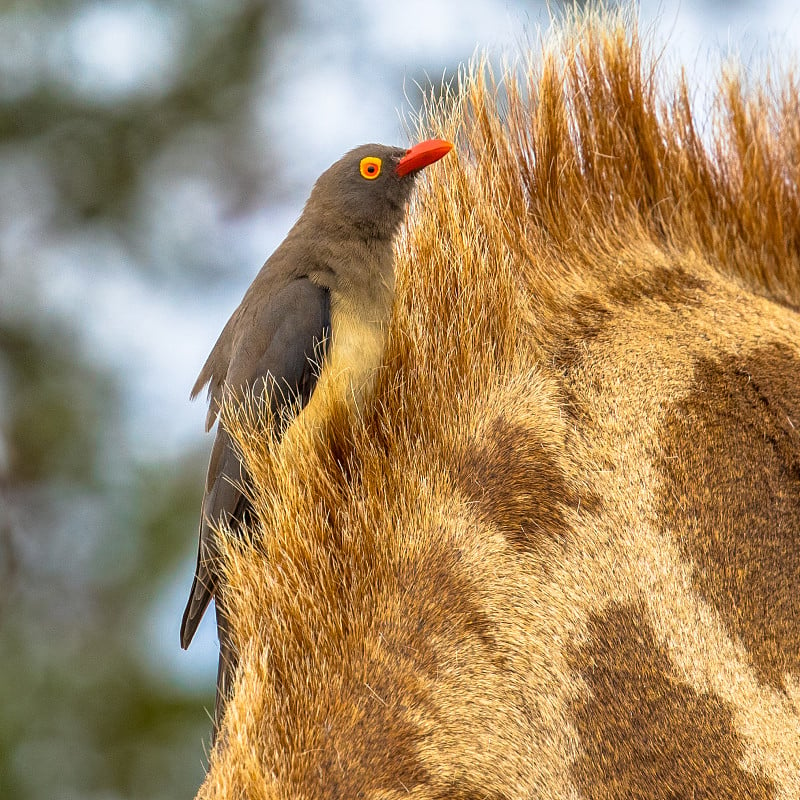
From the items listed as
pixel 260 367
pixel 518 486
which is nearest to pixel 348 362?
pixel 260 367

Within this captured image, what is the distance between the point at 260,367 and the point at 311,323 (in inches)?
3.6

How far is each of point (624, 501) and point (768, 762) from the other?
23 cm

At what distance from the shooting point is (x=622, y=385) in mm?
856

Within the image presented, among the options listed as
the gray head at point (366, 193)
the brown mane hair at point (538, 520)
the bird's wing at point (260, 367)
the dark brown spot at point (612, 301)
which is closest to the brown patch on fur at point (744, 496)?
the brown mane hair at point (538, 520)

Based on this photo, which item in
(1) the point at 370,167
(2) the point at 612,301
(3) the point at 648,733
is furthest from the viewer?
(1) the point at 370,167

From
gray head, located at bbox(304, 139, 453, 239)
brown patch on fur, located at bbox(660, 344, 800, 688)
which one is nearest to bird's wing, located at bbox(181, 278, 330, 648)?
gray head, located at bbox(304, 139, 453, 239)

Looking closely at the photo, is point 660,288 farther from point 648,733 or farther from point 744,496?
point 648,733

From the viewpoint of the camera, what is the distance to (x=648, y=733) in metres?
0.70

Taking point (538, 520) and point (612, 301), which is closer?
point (538, 520)

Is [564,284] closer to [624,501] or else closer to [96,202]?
[624,501]

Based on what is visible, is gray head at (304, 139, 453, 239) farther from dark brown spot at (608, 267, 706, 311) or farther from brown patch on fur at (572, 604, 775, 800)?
brown patch on fur at (572, 604, 775, 800)

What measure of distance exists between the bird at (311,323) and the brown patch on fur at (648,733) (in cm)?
32

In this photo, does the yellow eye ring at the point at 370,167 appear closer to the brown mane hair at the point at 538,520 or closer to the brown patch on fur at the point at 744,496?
the brown mane hair at the point at 538,520

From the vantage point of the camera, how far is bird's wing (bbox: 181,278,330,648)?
1.05 m
